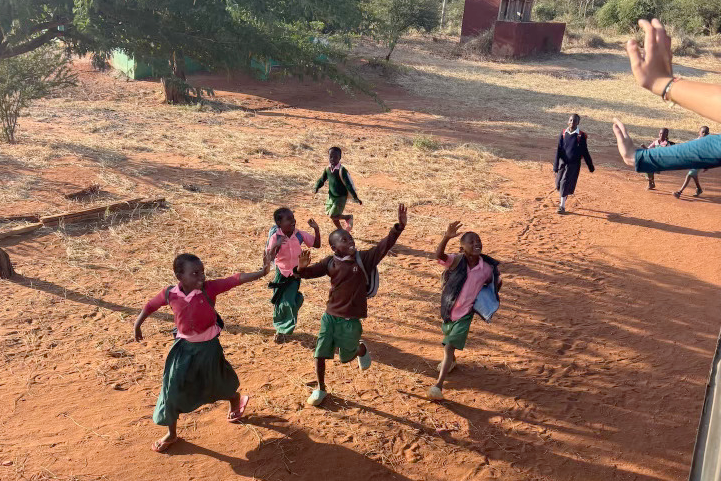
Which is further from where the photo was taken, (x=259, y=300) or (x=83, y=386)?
(x=259, y=300)

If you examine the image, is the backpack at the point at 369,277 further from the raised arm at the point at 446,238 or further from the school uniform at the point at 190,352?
the school uniform at the point at 190,352

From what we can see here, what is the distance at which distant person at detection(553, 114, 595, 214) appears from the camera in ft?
31.9

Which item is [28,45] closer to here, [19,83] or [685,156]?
[19,83]

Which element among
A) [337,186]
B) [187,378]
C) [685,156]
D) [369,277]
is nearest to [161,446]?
[187,378]

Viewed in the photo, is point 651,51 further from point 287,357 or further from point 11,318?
point 11,318

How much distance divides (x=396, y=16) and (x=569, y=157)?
67.1 ft

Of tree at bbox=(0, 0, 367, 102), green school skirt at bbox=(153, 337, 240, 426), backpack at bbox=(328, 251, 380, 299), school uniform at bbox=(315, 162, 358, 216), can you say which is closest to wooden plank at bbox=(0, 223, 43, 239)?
tree at bbox=(0, 0, 367, 102)

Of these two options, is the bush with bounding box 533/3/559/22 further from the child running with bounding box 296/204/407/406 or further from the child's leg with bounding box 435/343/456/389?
the child running with bounding box 296/204/407/406

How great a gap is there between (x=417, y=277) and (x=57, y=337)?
4.26 m

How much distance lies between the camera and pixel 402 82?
23641 mm

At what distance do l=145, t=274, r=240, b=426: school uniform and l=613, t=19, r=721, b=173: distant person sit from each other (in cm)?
292

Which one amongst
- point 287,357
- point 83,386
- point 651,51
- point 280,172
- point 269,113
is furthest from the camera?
point 269,113

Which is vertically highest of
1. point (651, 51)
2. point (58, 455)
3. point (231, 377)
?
point (651, 51)

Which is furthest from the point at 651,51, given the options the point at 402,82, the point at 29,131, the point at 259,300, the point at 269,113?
the point at 402,82
